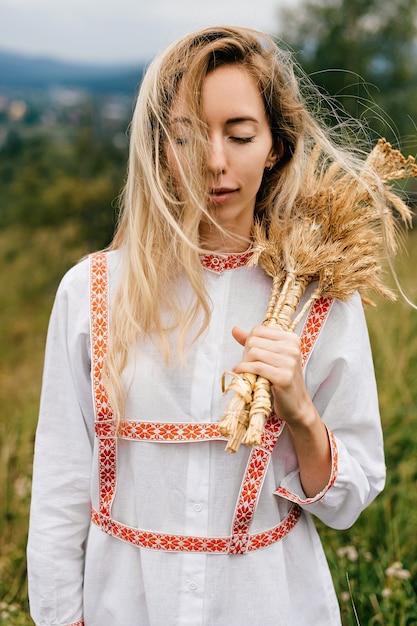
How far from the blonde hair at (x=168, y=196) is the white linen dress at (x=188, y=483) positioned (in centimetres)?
4

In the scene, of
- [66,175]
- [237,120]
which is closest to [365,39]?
[66,175]

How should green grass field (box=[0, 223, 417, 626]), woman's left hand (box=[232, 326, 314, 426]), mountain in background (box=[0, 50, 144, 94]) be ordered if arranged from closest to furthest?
woman's left hand (box=[232, 326, 314, 426]) → green grass field (box=[0, 223, 417, 626]) → mountain in background (box=[0, 50, 144, 94])

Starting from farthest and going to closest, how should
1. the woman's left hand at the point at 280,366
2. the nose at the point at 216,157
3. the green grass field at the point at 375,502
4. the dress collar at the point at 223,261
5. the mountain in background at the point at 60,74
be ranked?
the mountain in background at the point at 60,74
the green grass field at the point at 375,502
the dress collar at the point at 223,261
the nose at the point at 216,157
the woman's left hand at the point at 280,366

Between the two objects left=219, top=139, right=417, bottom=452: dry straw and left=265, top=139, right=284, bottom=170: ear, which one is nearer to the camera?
left=219, top=139, right=417, bottom=452: dry straw

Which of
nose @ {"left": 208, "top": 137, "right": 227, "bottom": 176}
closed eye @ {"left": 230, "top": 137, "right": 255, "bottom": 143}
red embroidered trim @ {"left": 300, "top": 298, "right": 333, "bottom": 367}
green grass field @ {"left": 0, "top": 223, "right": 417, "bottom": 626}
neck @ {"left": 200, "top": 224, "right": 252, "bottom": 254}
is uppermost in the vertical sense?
closed eye @ {"left": 230, "top": 137, "right": 255, "bottom": 143}

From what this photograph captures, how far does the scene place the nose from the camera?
1.38 meters

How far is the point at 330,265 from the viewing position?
4.60 feet

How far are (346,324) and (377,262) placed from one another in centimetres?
14

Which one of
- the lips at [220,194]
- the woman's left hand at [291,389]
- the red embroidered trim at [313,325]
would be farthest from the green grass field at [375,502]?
the lips at [220,194]

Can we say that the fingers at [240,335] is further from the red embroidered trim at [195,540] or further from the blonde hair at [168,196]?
the red embroidered trim at [195,540]

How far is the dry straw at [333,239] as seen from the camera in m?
1.41

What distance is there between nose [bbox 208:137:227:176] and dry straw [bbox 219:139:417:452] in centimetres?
18

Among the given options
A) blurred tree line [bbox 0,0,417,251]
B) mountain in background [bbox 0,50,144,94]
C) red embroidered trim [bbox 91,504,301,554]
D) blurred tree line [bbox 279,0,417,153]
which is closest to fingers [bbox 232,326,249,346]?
red embroidered trim [bbox 91,504,301,554]

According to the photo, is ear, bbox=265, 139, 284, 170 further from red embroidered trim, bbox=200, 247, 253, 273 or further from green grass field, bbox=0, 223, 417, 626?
green grass field, bbox=0, 223, 417, 626
